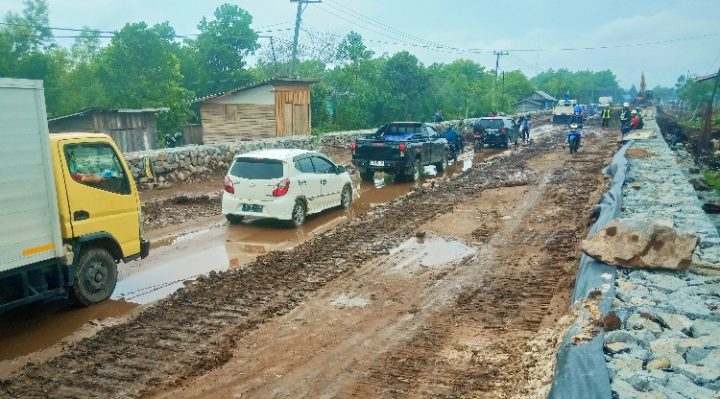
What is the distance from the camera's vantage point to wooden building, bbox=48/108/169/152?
72.3ft

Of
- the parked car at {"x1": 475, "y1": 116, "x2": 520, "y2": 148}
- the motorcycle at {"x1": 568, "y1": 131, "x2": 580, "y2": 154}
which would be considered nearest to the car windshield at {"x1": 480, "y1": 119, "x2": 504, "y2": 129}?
the parked car at {"x1": 475, "y1": 116, "x2": 520, "y2": 148}

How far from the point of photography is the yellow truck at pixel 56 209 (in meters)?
5.66

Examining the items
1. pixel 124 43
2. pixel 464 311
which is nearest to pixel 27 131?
pixel 464 311

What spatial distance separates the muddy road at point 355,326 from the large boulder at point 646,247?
2.84 ft

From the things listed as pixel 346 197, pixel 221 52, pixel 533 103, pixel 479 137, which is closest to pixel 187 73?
pixel 221 52

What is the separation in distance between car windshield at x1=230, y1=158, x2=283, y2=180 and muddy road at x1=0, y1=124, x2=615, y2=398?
1634 millimetres

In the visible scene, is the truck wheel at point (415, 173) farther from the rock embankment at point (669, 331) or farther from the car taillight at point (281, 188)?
the rock embankment at point (669, 331)

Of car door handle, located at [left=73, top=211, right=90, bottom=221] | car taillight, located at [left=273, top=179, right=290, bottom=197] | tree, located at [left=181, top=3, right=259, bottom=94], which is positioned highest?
tree, located at [left=181, top=3, right=259, bottom=94]

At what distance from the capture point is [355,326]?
20.5ft

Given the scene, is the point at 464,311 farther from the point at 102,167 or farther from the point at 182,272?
the point at 102,167

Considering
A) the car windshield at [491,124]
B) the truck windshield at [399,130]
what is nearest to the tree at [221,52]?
the car windshield at [491,124]

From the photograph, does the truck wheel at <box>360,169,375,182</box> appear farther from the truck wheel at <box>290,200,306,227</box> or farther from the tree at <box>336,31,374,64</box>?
the tree at <box>336,31,374,64</box>

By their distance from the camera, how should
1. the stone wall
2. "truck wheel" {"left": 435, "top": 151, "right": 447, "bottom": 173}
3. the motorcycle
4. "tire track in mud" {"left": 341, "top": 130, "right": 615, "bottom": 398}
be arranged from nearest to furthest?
"tire track in mud" {"left": 341, "top": 130, "right": 615, "bottom": 398}, the stone wall, "truck wheel" {"left": 435, "top": 151, "right": 447, "bottom": 173}, the motorcycle

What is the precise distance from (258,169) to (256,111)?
17.4 metres
